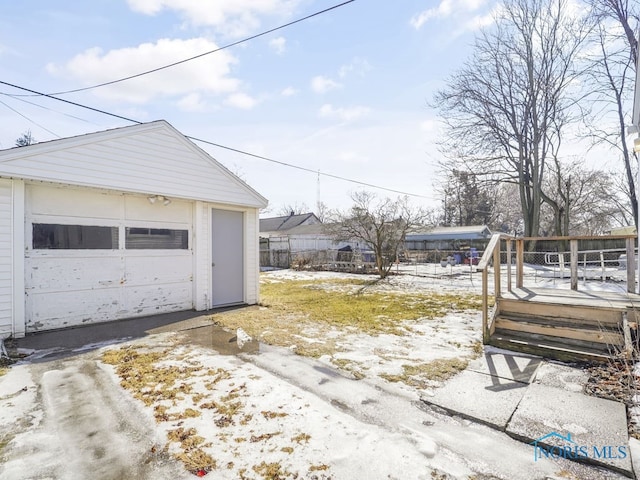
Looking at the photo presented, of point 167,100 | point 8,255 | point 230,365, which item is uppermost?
point 167,100

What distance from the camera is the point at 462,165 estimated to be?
18.8m

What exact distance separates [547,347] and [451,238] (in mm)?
22624

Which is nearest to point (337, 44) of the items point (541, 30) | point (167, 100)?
point (167, 100)

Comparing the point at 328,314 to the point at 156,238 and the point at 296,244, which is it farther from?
the point at 296,244

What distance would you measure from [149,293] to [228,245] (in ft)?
6.14

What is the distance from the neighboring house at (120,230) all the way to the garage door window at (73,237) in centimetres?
1

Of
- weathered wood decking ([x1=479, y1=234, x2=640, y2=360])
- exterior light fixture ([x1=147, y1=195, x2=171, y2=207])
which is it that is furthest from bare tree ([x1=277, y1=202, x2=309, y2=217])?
weathered wood decking ([x1=479, y1=234, x2=640, y2=360])

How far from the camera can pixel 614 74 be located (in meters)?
14.5

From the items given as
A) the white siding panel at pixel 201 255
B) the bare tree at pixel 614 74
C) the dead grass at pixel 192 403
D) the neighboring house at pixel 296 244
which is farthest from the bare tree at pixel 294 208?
the dead grass at pixel 192 403

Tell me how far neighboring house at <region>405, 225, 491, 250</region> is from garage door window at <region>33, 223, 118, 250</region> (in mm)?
19986

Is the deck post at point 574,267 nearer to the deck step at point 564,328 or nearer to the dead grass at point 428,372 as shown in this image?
the deck step at point 564,328

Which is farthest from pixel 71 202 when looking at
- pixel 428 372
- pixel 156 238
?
pixel 428 372

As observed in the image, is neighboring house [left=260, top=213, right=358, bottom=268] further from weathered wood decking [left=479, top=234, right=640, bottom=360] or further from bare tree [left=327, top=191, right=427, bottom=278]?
weathered wood decking [left=479, top=234, right=640, bottom=360]

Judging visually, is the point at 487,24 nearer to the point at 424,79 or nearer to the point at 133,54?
the point at 424,79
